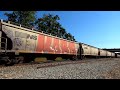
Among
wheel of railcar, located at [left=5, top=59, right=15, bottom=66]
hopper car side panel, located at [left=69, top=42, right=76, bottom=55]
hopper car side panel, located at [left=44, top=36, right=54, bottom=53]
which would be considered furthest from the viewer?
hopper car side panel, located at [left=69, top=42, right=76, bottom=55]

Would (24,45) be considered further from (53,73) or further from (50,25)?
(50,25)

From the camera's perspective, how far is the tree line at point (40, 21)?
68.7 meters

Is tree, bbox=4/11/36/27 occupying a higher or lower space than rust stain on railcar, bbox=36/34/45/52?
higher

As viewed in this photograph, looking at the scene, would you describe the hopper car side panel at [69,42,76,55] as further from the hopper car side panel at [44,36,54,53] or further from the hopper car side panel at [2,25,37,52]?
the hopper car side panel at [2,25,37,52]

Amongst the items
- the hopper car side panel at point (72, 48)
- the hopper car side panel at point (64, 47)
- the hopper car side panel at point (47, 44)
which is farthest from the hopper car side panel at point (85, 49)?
the hopper car side panel at point (47, 44)

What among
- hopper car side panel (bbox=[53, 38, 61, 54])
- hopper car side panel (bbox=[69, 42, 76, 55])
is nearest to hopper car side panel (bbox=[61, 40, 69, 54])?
hopper car side panel (bbox=[53, 38, 61, 54])

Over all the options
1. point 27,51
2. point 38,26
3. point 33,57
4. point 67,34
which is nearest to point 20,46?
point 27,51

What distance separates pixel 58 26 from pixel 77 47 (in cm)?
4594

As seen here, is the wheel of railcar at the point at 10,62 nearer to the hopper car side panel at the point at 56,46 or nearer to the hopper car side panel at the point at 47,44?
the hopper car side panel at the point at 47,44

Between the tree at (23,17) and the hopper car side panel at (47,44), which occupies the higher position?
the tree at (23,17)

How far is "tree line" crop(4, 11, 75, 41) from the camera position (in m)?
68.7

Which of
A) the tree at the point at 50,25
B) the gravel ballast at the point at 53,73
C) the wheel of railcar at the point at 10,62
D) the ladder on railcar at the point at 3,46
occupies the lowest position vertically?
the gravel ballast at the point at 53,73

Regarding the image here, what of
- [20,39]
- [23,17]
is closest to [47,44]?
[20,39]
